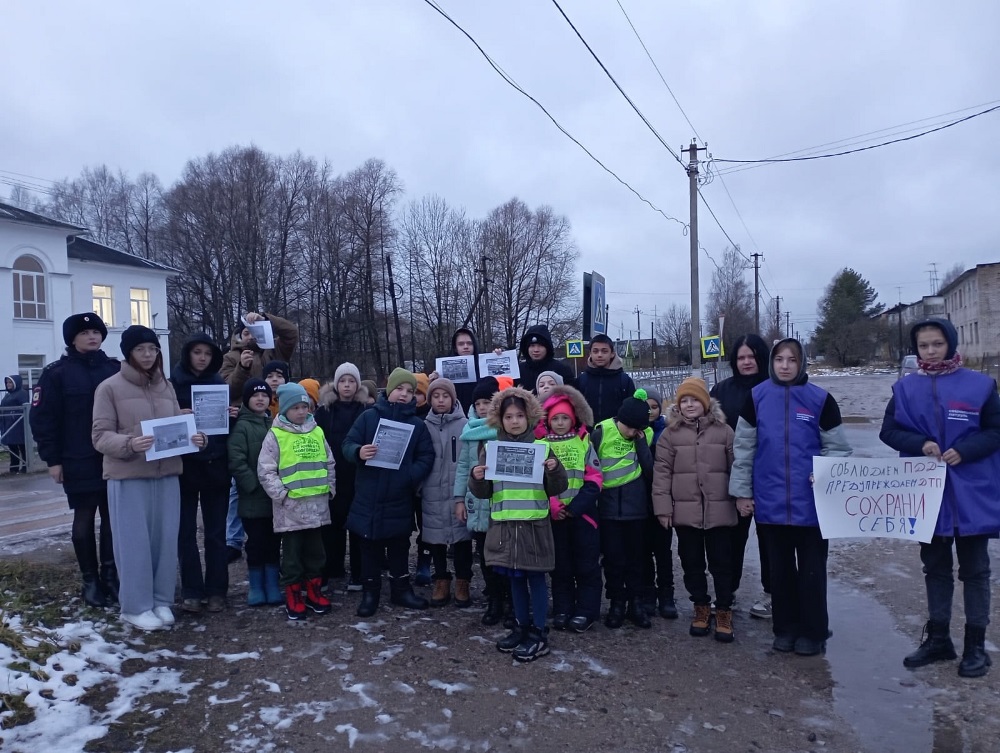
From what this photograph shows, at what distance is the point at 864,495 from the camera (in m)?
5.04

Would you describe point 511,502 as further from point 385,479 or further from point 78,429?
point 78,429

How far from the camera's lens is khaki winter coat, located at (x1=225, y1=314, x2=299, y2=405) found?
22.6ft

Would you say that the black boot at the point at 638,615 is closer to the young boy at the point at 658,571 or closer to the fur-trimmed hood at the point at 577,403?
the young boy at the point at 658,571

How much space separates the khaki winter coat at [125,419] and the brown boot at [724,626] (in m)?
4.16

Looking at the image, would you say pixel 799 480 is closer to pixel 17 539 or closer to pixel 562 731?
pixel 562 731

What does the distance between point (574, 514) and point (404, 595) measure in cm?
180

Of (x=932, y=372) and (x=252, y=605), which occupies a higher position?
(x=932, y=372)

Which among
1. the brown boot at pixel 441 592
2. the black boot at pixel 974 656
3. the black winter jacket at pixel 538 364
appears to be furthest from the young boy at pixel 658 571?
the black boot at pixel 974 656

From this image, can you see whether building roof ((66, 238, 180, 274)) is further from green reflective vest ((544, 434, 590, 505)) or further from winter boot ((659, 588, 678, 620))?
winter boot ((659, 588, 678, 620))

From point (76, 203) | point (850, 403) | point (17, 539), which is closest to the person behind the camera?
point (17, 539)

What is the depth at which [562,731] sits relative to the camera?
13.2ft

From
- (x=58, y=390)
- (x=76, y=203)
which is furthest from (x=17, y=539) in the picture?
(x=76, y=203)

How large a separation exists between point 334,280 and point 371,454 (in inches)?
2148

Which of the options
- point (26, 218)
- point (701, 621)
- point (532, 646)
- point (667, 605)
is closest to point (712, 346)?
point (667, 605)
